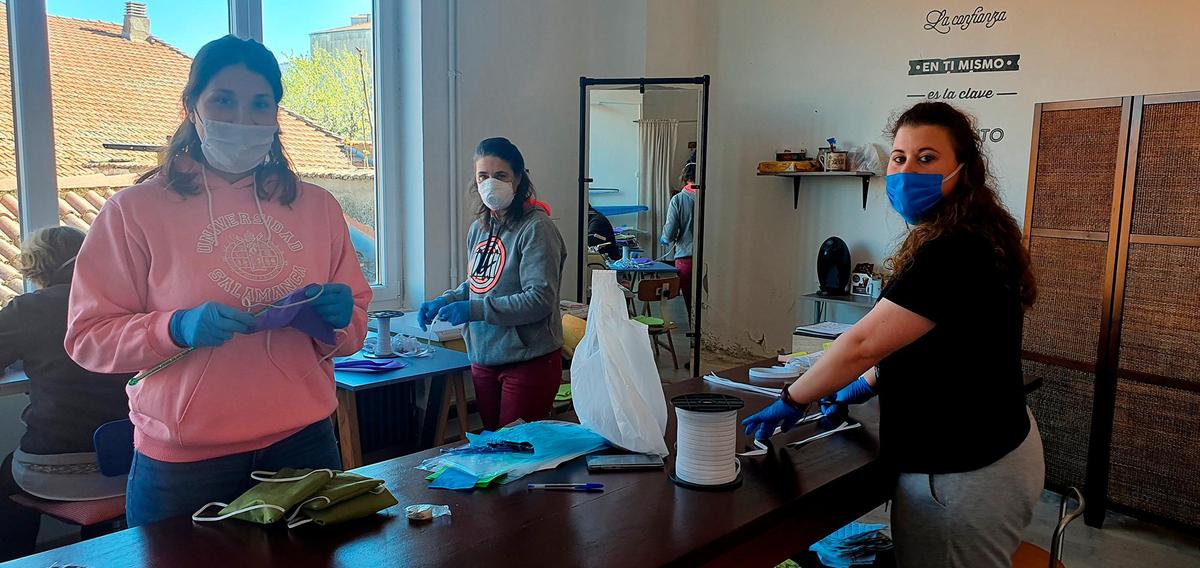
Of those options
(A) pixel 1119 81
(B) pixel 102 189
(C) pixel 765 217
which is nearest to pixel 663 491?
(B) pixel 102 189

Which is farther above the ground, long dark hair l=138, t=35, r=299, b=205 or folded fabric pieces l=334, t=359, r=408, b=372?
long dark hair l=138, t=35, r=299, b=205

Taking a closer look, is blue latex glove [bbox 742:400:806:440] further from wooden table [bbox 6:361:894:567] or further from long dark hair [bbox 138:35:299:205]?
long dark hair [bbox 138:35:299:205]

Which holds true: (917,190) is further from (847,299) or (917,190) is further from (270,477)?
(847,299)

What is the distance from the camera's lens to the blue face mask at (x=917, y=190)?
1.58m

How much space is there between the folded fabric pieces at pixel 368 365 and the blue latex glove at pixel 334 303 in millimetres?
1504

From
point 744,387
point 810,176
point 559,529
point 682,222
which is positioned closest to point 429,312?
point 744,387

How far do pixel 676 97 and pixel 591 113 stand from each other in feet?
1.80

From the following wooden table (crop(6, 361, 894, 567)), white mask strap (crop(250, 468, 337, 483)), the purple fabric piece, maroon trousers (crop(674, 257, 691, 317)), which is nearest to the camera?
wooden table (crop(6, 361, 894, 567))

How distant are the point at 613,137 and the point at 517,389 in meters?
2.79

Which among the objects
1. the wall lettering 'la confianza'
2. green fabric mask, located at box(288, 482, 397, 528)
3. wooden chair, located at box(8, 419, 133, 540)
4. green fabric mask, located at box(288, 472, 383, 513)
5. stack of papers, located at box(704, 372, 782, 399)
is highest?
the wall lettering 'la confianza'

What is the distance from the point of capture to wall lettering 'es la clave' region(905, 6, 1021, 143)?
435cm

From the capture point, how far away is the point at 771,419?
1.65m

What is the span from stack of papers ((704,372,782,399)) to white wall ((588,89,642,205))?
2.81 meters

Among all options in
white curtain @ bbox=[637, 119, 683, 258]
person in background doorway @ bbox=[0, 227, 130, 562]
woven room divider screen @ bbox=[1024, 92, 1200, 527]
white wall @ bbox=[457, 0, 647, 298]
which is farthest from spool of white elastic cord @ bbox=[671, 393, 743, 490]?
white curtain @ bbox=[637, 119, 683, 258]
